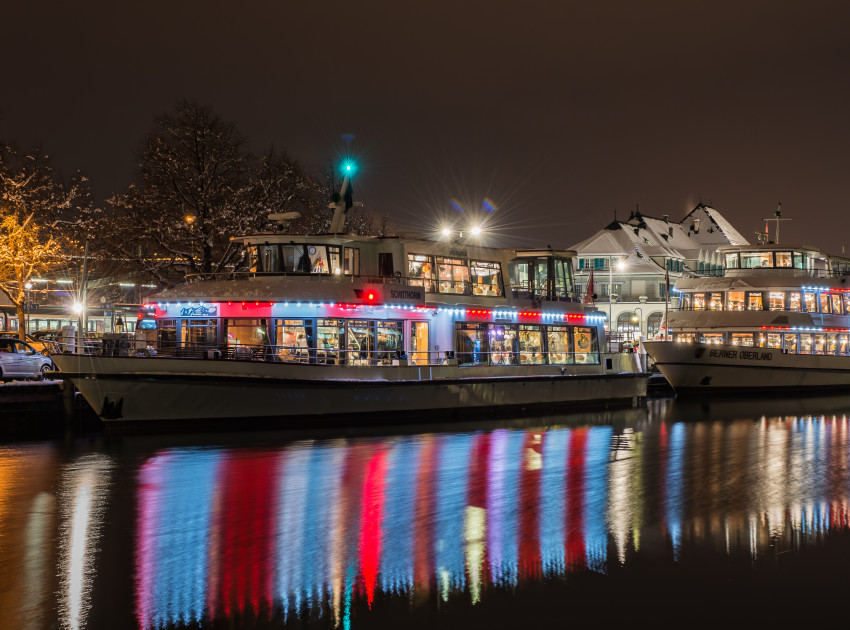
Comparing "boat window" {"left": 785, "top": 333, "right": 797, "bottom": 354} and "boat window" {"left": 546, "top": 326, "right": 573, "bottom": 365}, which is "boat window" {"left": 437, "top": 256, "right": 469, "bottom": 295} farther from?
"boat window" {"left": 785, "top": 333, "right": 797, "bottom": 354}

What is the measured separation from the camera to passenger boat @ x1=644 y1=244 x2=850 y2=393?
4166 centimetres

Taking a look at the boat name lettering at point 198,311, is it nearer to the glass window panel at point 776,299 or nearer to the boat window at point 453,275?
the boat window at point 453,275

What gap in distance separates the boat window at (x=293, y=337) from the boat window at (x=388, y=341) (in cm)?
252

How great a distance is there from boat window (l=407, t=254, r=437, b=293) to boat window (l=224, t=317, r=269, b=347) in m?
5.56

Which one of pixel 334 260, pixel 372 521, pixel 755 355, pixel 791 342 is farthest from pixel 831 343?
pixel 372 521

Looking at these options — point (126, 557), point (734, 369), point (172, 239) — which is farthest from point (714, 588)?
point (172, 239)

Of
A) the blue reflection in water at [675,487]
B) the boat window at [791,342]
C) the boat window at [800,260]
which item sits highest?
the boat window at [800,260]

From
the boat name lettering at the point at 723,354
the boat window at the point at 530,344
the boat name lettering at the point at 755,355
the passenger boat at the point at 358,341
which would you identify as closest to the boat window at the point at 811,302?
the boat name lettering at the point at 755,355

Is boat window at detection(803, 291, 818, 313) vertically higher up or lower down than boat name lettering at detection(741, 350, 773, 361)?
higher up

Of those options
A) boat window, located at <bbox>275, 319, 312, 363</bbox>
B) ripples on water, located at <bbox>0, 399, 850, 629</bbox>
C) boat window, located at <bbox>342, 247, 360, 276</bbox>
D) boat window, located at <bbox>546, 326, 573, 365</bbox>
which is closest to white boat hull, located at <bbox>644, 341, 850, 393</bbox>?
boat window, located at <bbox>546, 326, 573, 365</bbox>

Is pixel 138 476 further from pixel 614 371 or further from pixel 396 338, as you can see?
pixel 614 371

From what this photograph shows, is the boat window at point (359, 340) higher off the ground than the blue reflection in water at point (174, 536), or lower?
higher

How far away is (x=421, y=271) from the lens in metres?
31.2

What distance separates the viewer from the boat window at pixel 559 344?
3441cm
